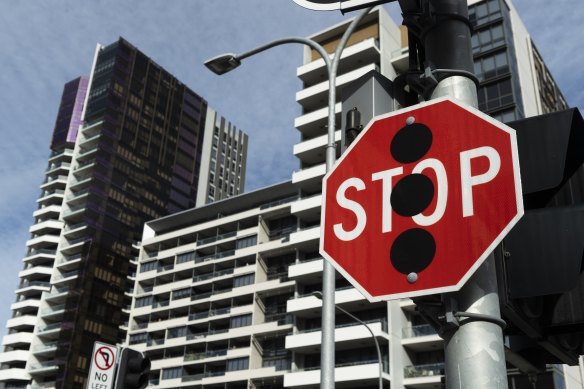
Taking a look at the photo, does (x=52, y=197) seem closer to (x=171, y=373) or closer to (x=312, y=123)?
(x=171, y=373)

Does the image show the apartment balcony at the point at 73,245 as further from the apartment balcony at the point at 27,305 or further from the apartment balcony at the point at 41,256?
the apartment balcony at the point at 27,305

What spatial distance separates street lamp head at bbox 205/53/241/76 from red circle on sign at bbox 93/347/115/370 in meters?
6.72

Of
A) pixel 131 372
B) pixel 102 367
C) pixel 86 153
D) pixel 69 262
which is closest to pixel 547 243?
pixel 131 372

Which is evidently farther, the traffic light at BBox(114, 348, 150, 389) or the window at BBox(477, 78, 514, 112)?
the window at BBox(477, 78, 514, 112)

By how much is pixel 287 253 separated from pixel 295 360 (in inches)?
597

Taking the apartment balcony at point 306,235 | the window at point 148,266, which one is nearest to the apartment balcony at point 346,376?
the apartment balcony at point 306,235

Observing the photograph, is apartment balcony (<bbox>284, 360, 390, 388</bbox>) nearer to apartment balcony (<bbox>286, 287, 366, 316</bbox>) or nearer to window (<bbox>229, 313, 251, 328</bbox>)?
apartment balcony (<bbox>286, 287, 366, 316</bbox>)

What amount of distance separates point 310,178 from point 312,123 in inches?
253

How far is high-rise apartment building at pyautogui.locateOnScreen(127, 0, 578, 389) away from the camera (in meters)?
52.1

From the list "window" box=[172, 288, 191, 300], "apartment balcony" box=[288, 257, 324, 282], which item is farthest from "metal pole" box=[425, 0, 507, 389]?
"window" box=[172, 288, 191, 300]

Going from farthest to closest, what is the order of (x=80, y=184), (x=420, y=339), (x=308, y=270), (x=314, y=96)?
(x=80, y=184), (x=314, y=96), (x=308, y=270), (x=420, y=339)

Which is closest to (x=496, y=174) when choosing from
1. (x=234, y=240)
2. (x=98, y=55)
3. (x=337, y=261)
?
(x=337, y=261)

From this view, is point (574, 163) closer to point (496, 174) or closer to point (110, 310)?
point (496, 174)

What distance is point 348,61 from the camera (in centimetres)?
6550
